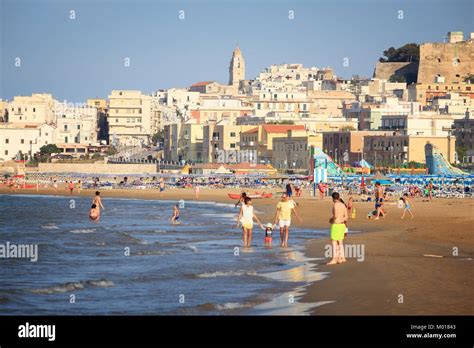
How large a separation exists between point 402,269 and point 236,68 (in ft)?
528

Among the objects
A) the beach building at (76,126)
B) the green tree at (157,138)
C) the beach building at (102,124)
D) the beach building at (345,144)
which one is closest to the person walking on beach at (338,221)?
the beach building at (345,144)

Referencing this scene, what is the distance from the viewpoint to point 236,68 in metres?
180

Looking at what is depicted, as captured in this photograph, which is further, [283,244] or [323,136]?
[323,136]

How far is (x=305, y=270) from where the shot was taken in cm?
2069

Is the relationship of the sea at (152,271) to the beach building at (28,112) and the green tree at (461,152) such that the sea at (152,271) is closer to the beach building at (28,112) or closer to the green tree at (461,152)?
the green tree at (461,152)

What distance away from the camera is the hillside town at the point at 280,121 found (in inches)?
3332

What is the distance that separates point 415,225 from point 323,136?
5446cm

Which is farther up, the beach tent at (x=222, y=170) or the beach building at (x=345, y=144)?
the beach building at (x=345, y=144)

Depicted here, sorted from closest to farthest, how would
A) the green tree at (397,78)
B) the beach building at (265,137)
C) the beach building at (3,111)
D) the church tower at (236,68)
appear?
the beach building at (265,137) → the beach building at (3,111) → the green tree at (397,78) → the church tower at (236,68)

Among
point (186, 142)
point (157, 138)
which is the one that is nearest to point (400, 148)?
point (186, 142)

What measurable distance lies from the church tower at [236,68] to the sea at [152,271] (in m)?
143

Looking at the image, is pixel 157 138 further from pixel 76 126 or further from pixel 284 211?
pixel 284 211
